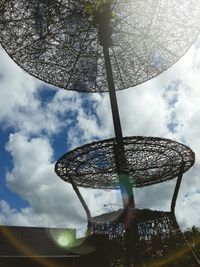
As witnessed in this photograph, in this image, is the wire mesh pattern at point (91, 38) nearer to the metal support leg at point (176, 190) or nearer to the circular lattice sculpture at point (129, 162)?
the circular lattice sculpture at point (129, 162)

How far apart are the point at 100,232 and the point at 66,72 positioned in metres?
8.84

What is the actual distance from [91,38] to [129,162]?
22.7 feet

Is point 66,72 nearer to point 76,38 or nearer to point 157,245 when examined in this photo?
point 76,38

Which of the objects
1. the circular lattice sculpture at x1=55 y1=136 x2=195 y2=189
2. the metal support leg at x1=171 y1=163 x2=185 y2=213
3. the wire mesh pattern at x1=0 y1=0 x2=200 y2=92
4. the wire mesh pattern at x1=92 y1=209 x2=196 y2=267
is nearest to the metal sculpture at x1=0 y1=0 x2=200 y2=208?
the wire mesh pattern at x1=0 y1=0 x2=200 y2=92

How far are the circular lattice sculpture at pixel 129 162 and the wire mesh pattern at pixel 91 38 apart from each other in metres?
4.05

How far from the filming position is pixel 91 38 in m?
23.2

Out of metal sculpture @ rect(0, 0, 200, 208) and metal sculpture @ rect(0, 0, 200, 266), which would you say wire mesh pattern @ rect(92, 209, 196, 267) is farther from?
metal sculpture @ rect(0, 0, 200, 208)

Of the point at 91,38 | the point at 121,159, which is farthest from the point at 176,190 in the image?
the point at 91,38

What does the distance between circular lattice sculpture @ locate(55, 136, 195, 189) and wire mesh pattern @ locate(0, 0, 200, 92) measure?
13.3 ft

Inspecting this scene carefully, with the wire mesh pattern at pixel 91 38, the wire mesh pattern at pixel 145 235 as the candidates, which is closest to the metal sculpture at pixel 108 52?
the wire mesh pattern at pixel 91 38

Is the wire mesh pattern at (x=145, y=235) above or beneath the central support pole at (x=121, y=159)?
beneath

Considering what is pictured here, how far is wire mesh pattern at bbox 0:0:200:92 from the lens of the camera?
71.1 feet

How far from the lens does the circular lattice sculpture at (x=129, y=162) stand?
845 inches

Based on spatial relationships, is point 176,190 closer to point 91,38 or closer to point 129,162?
point 129,162
